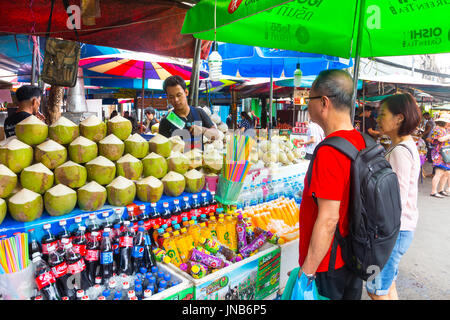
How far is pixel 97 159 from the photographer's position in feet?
6.54

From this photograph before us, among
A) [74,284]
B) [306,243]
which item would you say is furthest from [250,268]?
[74,284]

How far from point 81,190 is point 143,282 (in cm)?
70

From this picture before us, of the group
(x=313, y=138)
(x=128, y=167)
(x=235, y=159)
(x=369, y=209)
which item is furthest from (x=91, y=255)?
(x=313, y=138)

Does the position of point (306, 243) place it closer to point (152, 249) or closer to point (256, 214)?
point (152, 249)

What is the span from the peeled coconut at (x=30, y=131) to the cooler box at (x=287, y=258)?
1945mm

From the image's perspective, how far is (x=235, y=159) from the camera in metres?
2.29

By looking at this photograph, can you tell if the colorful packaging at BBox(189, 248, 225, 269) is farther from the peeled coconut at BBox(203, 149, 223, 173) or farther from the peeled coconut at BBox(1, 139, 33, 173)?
the peeled coconut at BBox(1, 139, 33, 173)

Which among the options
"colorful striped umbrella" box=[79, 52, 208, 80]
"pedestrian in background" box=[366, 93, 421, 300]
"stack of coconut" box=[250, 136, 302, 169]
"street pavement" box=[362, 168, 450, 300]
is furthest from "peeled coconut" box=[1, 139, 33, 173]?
"colorful striped umbrella" box=[79, 52, 208, 80]

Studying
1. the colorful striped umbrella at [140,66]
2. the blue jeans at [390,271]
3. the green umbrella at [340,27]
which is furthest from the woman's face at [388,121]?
the colorful striped umbrella at [140,66]

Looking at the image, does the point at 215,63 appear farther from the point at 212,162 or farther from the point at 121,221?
the point at 121,221

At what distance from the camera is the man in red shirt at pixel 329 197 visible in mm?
1382

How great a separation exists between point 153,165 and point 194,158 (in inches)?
18.8

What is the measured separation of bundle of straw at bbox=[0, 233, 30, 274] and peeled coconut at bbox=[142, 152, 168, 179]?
0.90 meters

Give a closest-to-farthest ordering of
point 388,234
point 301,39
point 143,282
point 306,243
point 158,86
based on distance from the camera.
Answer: point 388,234 → point 306,243 → point 143,282 → point 301,39 → point 158,86
